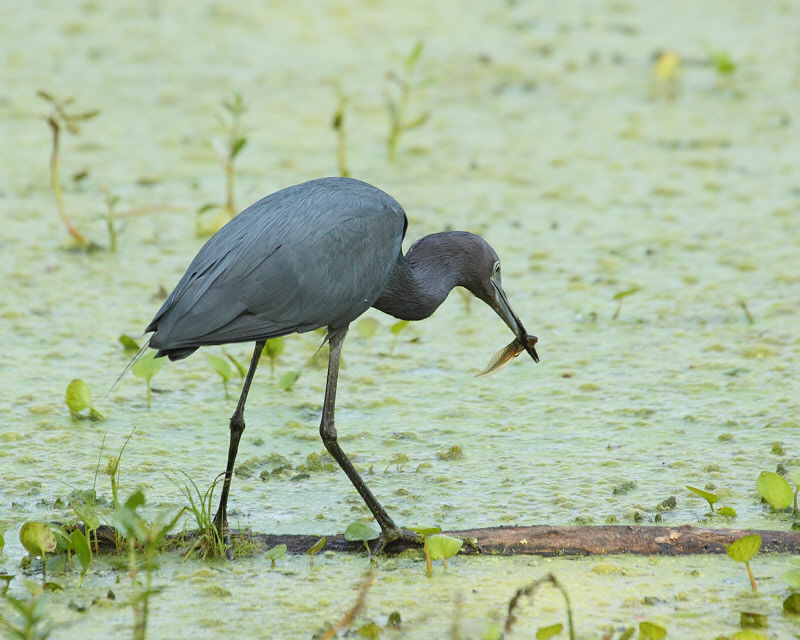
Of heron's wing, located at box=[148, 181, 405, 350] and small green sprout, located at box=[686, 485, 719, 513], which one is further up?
heron's wing, located at box=[148, 181, 405, 350]

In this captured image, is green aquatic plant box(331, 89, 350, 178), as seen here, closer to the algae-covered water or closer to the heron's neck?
the algae-covered water

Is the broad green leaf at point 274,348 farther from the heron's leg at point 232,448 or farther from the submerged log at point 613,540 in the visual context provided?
the submerged log at point 613,540

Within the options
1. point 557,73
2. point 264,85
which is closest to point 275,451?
point 264,85

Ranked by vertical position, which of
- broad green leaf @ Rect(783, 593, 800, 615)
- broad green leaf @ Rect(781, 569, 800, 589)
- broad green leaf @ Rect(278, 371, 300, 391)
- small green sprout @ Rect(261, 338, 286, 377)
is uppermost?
small green sprout @ Rect(261, 338, 286, 377)

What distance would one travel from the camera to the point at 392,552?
3.21 m

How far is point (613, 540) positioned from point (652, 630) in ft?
1.85

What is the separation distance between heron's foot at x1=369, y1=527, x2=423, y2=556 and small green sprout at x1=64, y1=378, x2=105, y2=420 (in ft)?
4.29

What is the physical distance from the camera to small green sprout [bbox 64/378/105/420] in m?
3.83

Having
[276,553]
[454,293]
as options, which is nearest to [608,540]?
[276,553]

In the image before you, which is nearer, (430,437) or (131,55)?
(430,437)

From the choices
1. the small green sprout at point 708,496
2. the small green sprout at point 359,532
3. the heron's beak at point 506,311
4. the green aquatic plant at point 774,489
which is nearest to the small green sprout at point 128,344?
the heron's beak at point 506,311

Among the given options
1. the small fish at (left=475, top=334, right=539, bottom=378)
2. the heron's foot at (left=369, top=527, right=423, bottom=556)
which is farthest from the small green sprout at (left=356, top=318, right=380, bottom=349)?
the heron's foot at (left=369, top=527, right=423, bottom=556)

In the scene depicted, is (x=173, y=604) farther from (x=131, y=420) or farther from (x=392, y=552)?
(x=131, y=420)

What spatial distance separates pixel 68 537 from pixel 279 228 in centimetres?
110
